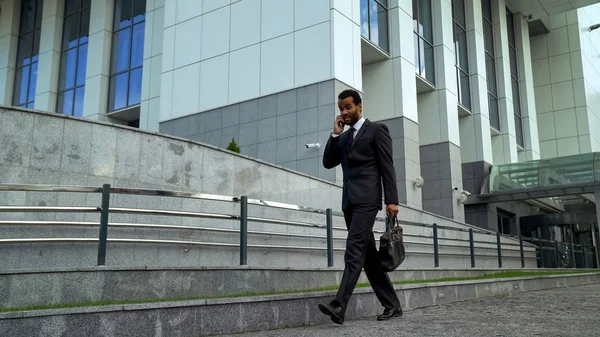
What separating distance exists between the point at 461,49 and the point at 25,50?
2123cm

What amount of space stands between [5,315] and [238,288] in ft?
8.98

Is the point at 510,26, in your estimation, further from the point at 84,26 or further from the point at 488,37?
the point at 84,26

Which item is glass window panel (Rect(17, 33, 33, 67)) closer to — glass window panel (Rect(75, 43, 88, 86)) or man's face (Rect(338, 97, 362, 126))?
glass window panel (Rect(75, 43, 88, 86))

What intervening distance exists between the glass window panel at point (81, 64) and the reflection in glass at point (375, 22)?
43.6 ft

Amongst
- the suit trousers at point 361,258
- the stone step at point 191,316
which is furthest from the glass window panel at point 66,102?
the suit trousers at point 361,258

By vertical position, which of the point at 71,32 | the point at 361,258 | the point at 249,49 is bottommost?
the point at 361,258

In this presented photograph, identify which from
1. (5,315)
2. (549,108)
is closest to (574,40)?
(549,108)

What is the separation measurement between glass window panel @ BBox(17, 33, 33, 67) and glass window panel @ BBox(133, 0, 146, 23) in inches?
279

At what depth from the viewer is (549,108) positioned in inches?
1473

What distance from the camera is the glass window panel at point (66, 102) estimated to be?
26.5 m

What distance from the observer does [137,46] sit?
24.8 m

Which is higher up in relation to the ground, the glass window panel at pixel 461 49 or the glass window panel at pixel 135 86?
the glass window panel at pixel 461 49

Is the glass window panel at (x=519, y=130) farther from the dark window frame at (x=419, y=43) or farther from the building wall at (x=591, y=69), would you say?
the dark window frame at (x=419, y=43)

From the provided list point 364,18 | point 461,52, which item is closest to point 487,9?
point 461,52
